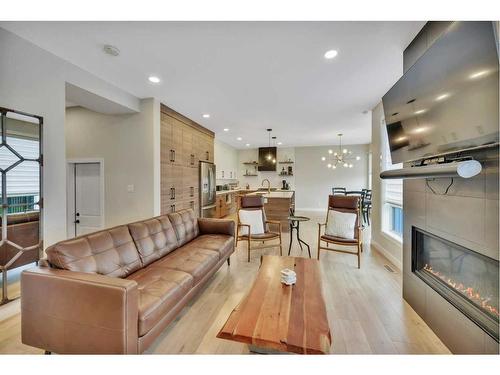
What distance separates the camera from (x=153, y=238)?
2402 millimetres

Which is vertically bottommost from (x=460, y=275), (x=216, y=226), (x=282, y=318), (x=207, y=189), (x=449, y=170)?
(x=282, y=318)

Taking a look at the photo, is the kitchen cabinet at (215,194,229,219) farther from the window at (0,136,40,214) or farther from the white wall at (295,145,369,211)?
the window at (0,136,40,214)

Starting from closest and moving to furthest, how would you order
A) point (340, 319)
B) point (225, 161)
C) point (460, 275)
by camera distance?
point (460, 275), point (340, 319), point (225, 161)

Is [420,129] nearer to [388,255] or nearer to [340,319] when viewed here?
[340,319]

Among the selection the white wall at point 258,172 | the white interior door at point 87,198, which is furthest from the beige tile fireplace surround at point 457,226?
the white wall at point 258,172

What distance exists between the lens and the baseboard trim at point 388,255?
3.12 m

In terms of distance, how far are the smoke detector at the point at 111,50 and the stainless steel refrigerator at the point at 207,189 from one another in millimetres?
3310

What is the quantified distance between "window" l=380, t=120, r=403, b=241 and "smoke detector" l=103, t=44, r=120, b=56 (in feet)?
13.6

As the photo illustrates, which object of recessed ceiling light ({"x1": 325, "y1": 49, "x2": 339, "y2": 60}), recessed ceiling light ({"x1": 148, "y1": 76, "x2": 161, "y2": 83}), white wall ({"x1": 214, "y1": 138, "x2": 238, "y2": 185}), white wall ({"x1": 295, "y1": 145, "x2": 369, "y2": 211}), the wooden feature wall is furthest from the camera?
white wall ({"x1": 295, "y1": 145, "x2": 369, "y2": 211})

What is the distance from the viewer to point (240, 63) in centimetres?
259

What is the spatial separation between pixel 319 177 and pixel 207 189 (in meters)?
5.17

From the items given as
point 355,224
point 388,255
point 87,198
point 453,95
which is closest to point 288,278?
point 453,95

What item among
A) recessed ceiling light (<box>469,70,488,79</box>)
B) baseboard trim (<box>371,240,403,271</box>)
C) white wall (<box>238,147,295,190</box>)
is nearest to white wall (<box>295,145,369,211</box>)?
white wall (<box>238,147,295,190</box>)

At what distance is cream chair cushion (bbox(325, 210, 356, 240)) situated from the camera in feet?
11.1
